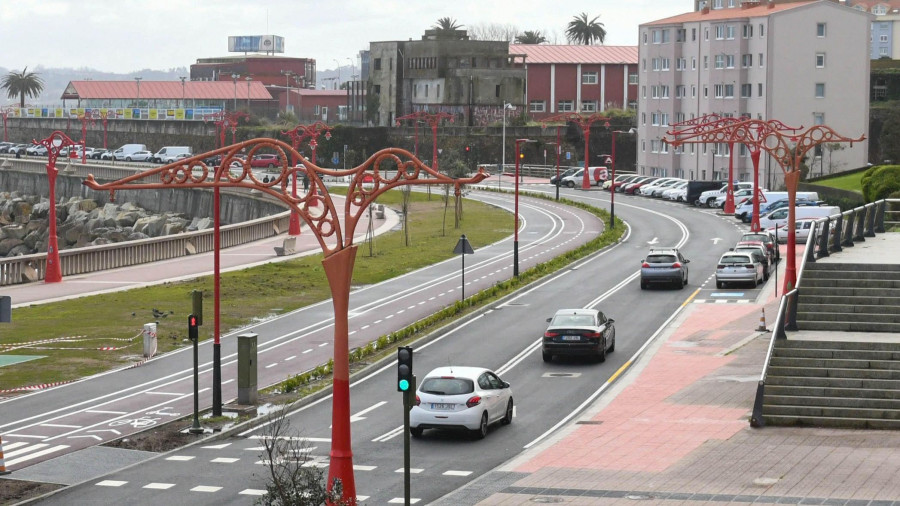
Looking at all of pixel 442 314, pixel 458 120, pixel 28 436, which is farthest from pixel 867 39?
pixel 28 436

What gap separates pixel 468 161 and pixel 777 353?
338ft

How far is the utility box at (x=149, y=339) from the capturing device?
124ft

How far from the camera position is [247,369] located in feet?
103

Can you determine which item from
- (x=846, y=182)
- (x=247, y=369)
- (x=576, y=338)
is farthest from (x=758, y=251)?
(x=846, y=182)

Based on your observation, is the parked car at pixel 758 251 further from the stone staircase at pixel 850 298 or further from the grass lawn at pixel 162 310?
the stone staircase at pixel 850 298

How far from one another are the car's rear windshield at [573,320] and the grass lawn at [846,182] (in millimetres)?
49443

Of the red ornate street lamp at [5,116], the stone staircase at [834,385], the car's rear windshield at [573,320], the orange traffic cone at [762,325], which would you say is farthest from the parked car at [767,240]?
the red ornate street lamp at [5,116]

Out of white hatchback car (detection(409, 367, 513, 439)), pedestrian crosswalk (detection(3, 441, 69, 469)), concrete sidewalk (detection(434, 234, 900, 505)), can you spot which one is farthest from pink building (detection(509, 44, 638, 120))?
pedestrian crosswalk (detection(3, 441, 69, 469))

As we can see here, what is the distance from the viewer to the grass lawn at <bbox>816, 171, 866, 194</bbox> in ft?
281

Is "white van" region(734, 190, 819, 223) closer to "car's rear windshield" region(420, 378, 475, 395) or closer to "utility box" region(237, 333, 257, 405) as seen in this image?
"utility box" region(237, 333, 257, 405)

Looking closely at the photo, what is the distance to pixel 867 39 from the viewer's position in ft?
352

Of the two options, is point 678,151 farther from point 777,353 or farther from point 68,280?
point 777,353

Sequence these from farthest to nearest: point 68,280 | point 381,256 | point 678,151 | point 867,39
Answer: point 678,151
point 867,39
point 381,256
point 68,280

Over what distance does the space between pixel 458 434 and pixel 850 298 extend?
34.4ft
